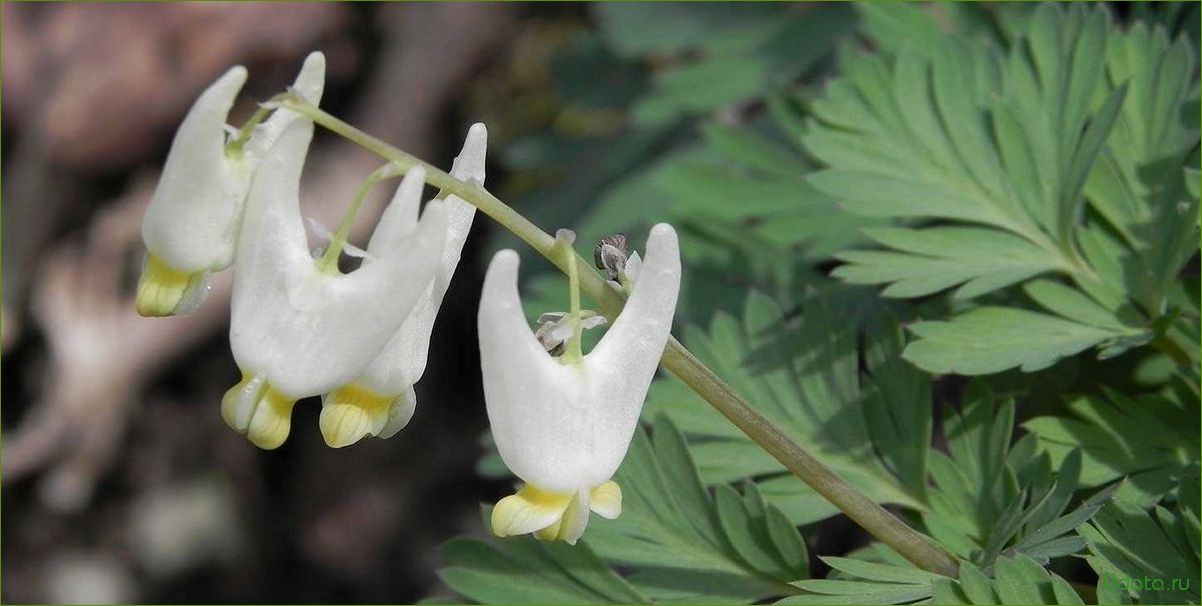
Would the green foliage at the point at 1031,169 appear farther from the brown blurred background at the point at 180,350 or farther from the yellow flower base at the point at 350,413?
the brown blurred background at the point at 180,350

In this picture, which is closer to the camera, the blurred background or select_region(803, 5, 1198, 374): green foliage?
select_region(803, 5, 1198, 374): green foliage

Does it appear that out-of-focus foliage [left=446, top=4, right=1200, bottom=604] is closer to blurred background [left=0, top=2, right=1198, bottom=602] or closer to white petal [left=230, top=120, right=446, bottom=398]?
white petal [left=230, top=120, right=446, bottom=398]

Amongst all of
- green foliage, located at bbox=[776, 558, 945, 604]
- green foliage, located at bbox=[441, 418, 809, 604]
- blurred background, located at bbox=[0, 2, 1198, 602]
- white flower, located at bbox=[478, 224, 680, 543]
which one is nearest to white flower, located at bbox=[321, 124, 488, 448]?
white flower, located at bbox=[478, 224, 680, 543]

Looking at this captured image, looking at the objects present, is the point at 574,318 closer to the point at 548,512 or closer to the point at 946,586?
the point at 548,512

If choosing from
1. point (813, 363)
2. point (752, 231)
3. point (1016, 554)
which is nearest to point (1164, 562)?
point (1016, 554)

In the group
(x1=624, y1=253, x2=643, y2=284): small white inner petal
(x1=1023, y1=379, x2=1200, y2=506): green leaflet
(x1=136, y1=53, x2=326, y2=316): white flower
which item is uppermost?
(x1=136, y1=53, x2=326, y2=316): white flower

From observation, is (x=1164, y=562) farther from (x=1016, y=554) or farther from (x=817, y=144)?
(x=817, y=144)
